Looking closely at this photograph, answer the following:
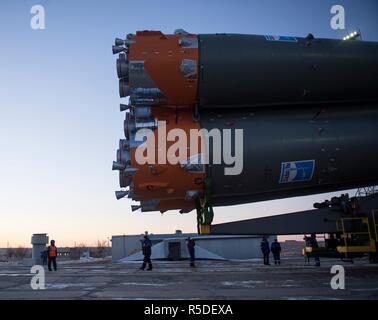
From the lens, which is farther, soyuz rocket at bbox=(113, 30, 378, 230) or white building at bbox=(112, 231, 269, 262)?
white building at bbox=(112, 231, 269, 262)

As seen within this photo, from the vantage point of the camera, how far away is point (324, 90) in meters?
8.99

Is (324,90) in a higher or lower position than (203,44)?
lower

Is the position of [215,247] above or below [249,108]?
below

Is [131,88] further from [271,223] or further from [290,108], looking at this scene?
[271,223]

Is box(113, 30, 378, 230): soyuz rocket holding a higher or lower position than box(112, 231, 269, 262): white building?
higher

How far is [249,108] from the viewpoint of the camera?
9266 mm

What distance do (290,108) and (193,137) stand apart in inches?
98.3

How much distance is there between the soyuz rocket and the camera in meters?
8.42

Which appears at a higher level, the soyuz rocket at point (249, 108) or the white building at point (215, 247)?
the soyuz rocket at point (249, 108)

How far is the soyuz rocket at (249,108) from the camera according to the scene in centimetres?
842

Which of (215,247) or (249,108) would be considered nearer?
(249,108)

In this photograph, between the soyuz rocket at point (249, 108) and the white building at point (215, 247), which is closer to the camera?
the soyuz rocket at point (249, 108)
